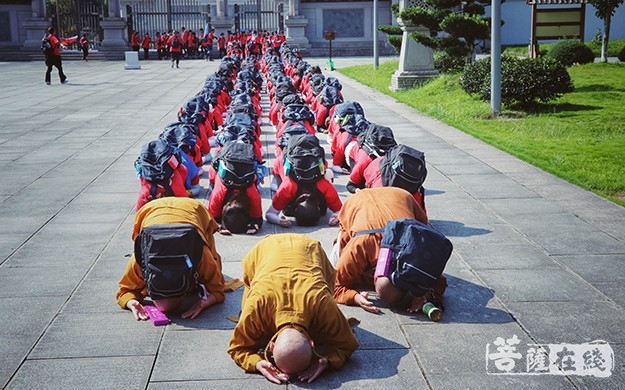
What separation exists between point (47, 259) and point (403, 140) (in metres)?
7.93

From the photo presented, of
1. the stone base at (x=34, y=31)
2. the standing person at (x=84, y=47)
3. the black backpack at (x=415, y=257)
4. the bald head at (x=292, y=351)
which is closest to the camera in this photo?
the bald head at (x=292, y=351)

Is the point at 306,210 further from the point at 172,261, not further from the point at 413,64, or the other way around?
the point at 413,64

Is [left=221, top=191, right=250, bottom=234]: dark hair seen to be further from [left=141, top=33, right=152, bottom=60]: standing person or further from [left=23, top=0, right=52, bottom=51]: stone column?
[left=23, top=0, right=52, bottom=51]: stone column

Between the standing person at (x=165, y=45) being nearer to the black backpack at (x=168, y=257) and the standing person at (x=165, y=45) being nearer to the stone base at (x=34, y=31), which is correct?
the stone base at (x=34, y=31)

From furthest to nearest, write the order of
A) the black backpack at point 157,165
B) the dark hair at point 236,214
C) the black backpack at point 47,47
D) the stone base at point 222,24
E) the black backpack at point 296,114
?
the stone base at point 222,24, the black backpack at point 47,47, the black backpack at point 296,114, the black backpack at point 157,165, the dark hair at point 236,214

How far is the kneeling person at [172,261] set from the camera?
576 centimetres

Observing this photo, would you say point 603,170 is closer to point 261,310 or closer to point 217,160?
point 217,160

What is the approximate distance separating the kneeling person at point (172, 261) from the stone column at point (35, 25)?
42979 millimetres

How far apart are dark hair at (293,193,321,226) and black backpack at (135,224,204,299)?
8.54ft

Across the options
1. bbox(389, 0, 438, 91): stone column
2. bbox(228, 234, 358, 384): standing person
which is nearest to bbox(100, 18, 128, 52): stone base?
bbox(389, 0, 438, 91): stone column

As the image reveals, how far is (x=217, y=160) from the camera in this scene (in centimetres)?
859

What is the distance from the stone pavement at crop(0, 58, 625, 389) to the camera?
503 cm

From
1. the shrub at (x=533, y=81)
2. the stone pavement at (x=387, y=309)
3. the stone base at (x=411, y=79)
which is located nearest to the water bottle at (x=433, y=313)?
the stone pavement at (x=387, y=309)

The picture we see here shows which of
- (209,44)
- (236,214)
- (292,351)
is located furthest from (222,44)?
(292,351)
